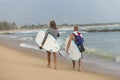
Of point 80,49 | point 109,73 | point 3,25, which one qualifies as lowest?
point 3,25

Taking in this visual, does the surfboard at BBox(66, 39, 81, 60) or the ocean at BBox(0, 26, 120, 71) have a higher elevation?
the surfboard at BBox(66, 39, 81, 60)

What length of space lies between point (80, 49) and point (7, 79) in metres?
4.15

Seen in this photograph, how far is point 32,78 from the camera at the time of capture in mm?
10734

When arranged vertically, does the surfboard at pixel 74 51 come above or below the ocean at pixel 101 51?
above

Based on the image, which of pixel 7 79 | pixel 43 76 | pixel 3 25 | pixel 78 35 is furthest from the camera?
pixel 3 25

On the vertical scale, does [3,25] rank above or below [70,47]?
below

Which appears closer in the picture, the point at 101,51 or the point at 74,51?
the point at 74,51

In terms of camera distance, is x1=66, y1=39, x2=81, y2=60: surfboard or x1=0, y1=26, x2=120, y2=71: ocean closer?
x1=66, y1=39, x2=81, y2=60: surfboard

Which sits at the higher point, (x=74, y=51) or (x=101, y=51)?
(x=74, y=51)

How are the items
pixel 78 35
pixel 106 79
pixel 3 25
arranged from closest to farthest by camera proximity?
pixel 106 79
pixel 78 35
pixel 3 25

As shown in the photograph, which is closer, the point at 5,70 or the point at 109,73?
the point at 5,70

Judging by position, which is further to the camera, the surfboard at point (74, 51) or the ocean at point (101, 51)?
the ocean at point (101, 51)

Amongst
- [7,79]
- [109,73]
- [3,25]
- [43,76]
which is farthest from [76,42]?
[3,25]

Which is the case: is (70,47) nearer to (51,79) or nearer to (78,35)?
(78,35)
